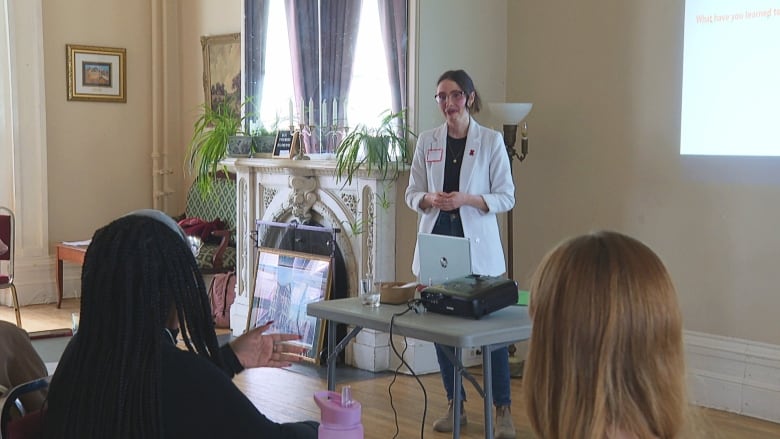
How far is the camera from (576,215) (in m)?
5.07

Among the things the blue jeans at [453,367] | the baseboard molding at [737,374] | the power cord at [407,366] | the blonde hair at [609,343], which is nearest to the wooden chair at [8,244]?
the power cord at [407,366]

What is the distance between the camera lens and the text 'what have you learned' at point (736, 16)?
4230mm

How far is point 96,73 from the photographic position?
7.69 metres

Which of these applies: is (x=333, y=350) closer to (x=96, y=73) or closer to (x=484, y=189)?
(x=484, y=189)

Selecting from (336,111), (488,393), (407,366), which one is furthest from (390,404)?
(336,111)

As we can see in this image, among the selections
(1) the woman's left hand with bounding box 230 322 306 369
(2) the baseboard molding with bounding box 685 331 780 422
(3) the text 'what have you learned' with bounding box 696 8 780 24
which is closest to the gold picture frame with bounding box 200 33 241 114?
(3) the text 'what have you learned' with bounding box 696 8 780 24

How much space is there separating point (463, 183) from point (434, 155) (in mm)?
206

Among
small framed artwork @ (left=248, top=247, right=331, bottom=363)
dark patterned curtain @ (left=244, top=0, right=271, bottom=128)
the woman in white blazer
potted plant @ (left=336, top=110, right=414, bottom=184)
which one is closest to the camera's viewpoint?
the woman in white blazer

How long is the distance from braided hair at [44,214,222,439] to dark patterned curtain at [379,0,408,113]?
3.63 metres

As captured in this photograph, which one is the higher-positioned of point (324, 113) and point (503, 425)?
point (324, 113)

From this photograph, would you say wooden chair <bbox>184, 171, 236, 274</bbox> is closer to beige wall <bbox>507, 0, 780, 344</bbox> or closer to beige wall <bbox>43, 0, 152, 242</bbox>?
beige wall <bbox>43, 0, 152, 242</bbox>

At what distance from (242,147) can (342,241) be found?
3.81ft

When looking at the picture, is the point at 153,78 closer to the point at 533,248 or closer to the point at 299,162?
the point at 299,162

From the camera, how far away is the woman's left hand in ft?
6.97
